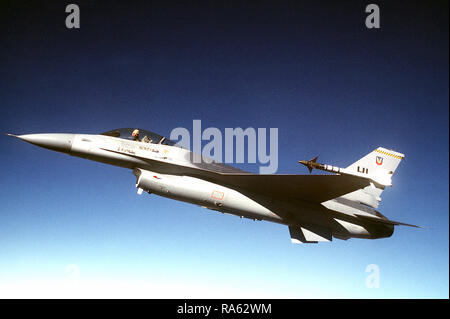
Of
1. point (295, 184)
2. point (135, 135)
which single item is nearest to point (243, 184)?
point (295, 184)

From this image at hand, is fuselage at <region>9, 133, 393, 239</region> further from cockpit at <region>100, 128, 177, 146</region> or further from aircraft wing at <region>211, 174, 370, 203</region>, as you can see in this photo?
aircraft wing at <region>211, 174, 370, 203</region>

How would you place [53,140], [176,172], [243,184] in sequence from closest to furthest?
[53,140] < [176,172] < [243,184]

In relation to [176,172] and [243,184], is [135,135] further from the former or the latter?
[243,184]

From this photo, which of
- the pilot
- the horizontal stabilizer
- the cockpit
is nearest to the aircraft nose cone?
the cockpit

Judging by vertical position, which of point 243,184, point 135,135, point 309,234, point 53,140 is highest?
point 135,135

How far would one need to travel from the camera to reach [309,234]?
1078 centimetres

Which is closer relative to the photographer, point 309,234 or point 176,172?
point 176,172

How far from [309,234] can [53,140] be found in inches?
406

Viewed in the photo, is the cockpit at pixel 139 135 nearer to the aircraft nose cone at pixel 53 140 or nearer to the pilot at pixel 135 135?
the pilot at pixel 135 135

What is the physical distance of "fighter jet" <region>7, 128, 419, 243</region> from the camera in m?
9.26

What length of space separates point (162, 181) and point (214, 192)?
194cm

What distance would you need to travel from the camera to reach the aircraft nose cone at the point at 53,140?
8664mm
